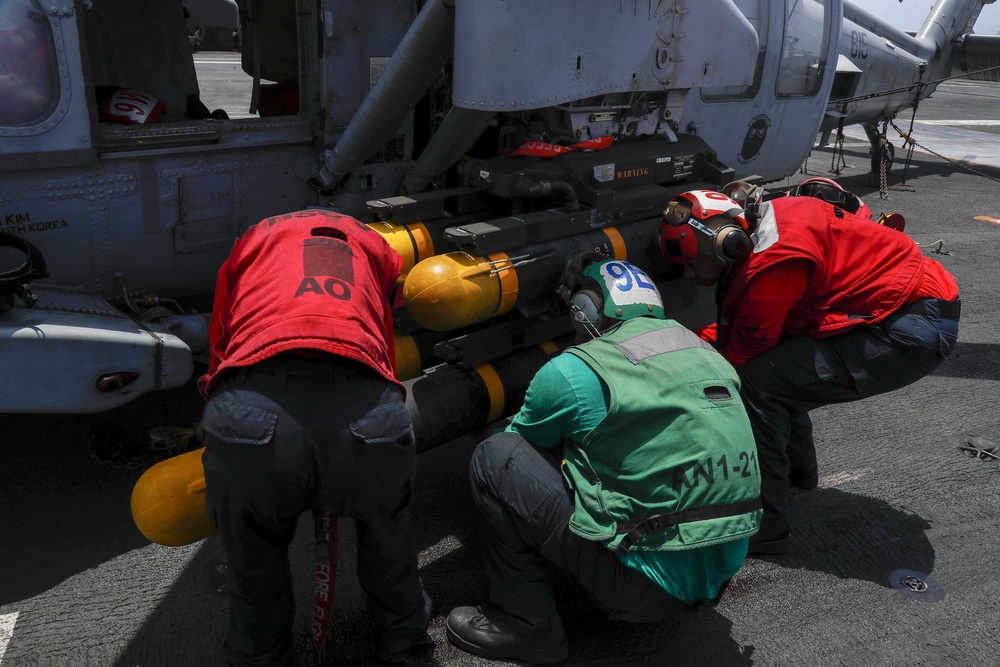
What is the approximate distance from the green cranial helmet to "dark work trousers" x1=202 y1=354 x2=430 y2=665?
3.03 ft

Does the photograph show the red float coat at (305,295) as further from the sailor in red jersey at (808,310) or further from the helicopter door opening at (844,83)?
the helicopter door opening at (844,83)

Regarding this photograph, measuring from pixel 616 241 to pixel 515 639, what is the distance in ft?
7.65

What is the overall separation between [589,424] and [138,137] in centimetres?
287

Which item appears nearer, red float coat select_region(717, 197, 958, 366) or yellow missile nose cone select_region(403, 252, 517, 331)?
red float coat select_region(717, 197, 958, 366)

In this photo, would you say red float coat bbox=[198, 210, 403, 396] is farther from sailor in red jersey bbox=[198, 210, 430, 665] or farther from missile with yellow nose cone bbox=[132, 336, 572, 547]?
missile with yellow nose cone bbox=[132, 336, 572, 547]

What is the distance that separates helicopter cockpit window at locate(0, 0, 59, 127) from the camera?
11.3 ft

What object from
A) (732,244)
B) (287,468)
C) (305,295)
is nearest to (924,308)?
(732,244)

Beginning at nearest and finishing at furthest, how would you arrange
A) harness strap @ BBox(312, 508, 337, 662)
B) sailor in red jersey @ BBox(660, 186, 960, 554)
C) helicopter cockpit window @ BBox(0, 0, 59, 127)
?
1. harness strap @ BBox(312, 508, 337, 662)
2. helicopter cockpit window @ BBox(0, 0, 59, 127)
3. sailor in red jersey @ BBox(660, 186, 960, 554)

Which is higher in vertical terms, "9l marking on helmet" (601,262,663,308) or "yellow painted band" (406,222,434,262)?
"9l marking on helmet" (601,262,663,308)

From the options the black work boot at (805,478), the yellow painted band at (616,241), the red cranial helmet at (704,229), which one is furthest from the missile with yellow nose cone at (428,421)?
the black work boot at (805,478)

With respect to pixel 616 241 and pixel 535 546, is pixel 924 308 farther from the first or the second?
pixel 535 546

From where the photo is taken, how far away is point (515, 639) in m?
3.03

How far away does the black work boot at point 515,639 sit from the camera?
3029 millimetres

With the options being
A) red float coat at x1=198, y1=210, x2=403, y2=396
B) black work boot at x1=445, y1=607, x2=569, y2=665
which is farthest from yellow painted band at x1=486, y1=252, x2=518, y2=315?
black work boot at x1=445, y1=607, x2=569, y2=665
